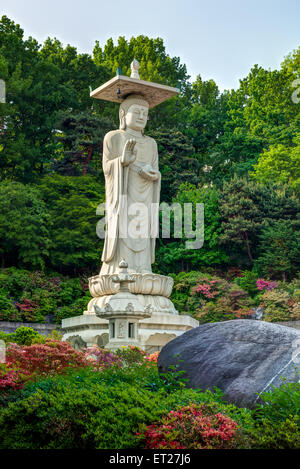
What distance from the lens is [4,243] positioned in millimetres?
23750

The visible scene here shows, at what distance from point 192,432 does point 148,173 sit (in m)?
9.88

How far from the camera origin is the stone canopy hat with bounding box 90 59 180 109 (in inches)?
563

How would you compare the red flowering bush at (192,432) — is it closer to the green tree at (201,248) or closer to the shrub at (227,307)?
the shrub at (227,307)

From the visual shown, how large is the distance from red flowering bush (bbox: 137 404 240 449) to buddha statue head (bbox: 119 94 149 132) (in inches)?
406

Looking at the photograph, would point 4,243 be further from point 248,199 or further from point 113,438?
point 113,438

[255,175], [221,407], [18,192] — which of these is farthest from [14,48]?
[221,407]

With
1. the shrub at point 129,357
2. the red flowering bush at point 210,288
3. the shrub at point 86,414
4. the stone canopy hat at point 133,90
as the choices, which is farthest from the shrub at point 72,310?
the shrub at point 86,414

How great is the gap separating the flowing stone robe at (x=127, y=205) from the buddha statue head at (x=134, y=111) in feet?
0.82

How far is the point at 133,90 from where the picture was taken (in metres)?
14.7

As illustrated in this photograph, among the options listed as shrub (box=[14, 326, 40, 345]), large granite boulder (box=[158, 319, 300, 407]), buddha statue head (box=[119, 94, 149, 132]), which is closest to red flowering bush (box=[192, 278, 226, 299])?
buddha statue head (box=[119, 94, 149, 132])

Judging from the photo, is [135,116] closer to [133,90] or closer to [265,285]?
[133,90]

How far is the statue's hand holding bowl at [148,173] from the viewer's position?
14.5 m

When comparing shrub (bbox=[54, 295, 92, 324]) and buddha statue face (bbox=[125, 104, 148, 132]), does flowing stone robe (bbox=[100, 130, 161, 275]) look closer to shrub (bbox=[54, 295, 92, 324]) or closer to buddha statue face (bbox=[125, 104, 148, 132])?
buddha statue face (bbox=[125, 104, 148, 132])

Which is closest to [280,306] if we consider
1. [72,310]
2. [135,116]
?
[72,310]
